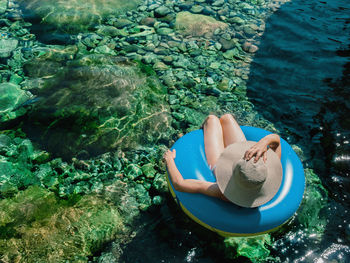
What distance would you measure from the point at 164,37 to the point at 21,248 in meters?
5.08

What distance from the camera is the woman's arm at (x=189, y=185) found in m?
3.13

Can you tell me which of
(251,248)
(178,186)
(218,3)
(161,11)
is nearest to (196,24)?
(161,11)

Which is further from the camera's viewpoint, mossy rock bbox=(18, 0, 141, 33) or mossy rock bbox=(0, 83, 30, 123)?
mossy rock bbox=(18, 0, 141, 33)

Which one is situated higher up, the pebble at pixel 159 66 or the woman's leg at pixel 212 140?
the woman's leg at pixel 212 140

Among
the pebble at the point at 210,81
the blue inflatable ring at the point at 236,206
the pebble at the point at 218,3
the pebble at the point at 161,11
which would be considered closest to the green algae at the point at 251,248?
the blue inflatable ring at the point at 236,206

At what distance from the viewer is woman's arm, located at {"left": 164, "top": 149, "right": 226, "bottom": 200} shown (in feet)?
10.3

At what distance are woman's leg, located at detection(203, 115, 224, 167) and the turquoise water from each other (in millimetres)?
916

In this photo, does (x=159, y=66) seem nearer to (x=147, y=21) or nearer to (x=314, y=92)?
(x=147, y=21)

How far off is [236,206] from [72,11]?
623 cm

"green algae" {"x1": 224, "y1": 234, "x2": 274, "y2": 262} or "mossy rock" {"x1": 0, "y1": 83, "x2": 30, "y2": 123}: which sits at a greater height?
"mossy rock" {"x1": 0, "y1": 83, "x2": 30, "y2": 123}

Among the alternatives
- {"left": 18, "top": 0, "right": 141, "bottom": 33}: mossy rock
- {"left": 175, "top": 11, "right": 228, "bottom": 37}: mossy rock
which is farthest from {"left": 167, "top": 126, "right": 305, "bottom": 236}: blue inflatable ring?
{"left": 18, "top": 0, "right": 141, "bottom": 33}: mossy rock

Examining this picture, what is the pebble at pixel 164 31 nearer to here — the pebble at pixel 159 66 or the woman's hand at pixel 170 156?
the pebble at pixel 159 66

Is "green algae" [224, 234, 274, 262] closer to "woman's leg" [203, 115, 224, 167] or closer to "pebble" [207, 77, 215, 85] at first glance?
"woman's leg" [203, 115, 224, 167]

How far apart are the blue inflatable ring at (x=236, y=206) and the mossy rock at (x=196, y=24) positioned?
4.35 metres
